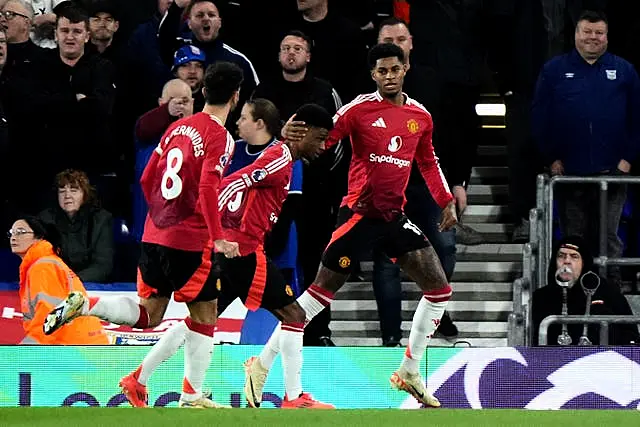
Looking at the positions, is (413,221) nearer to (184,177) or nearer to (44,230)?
(44,230)

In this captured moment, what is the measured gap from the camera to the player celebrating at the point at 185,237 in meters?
9.96

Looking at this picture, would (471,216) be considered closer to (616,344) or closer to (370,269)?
(370,269)

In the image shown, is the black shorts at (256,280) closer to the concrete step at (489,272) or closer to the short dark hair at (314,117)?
the short dark hair at (314,117)

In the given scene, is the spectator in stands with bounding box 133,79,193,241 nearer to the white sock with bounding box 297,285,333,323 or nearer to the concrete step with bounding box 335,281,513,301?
the concrete step with bounding box 335,281,513,301

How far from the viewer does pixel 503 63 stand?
47.0 ft

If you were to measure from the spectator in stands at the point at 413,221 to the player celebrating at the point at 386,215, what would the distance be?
1446 mm

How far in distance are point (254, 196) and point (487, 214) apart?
4423mm

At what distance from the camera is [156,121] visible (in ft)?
42.5

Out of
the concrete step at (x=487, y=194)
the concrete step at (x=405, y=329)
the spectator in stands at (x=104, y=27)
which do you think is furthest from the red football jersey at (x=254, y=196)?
the concrete step at (x=487, y=194)

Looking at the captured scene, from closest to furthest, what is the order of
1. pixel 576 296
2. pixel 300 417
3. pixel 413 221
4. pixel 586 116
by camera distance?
1. pixel 300 417
2. pixel 576 296
3. pixel 413 221
4. pixel 586 116

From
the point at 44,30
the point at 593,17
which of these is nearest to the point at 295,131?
the point at 593,17

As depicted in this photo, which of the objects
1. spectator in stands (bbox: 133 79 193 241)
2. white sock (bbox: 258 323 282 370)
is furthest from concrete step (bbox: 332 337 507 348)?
white sock (bbox: 258 323 282 370)

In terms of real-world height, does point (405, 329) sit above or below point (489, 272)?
below

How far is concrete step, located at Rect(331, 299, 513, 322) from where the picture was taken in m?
13.7
